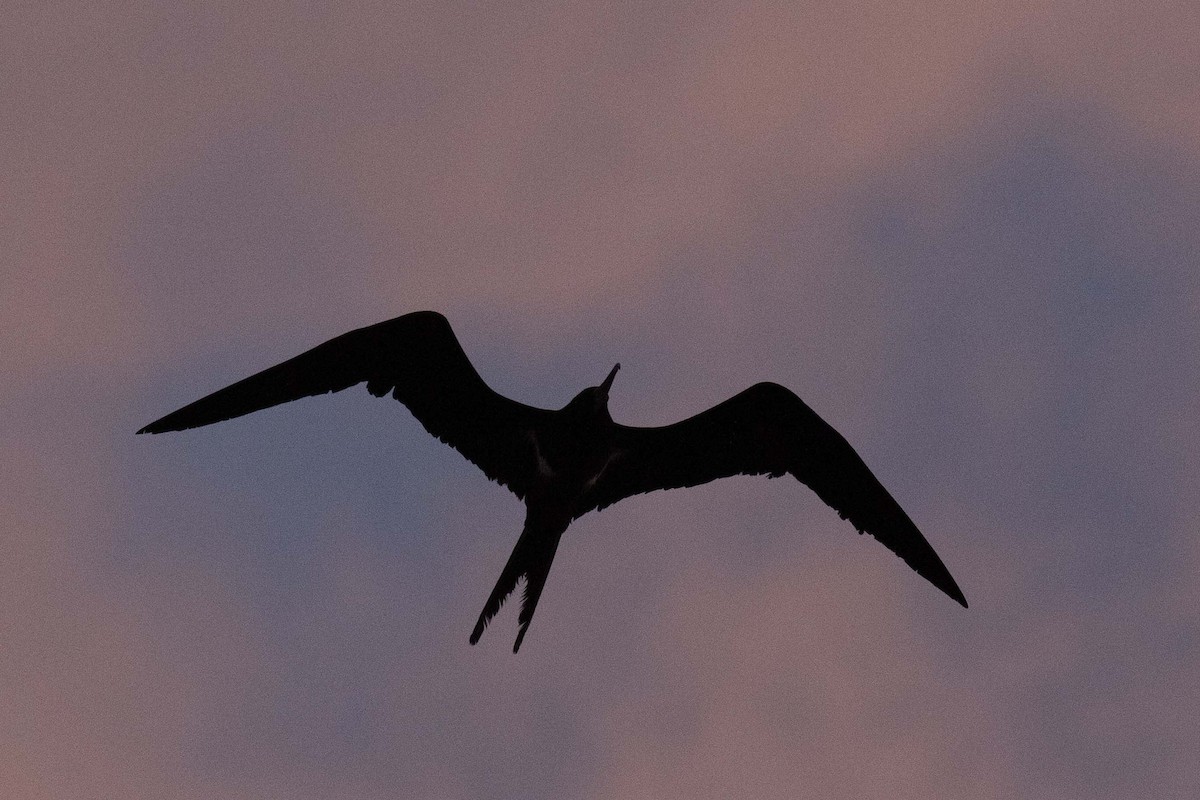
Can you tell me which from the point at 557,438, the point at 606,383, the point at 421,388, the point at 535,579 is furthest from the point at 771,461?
the point at 421,388

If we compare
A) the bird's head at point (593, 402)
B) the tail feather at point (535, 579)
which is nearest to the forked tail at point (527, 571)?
the tail feather at point (535, 579)

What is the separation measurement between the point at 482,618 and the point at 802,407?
2891 millimetres

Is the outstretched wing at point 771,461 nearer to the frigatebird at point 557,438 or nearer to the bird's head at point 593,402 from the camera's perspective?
the frigatebird at point 557,438

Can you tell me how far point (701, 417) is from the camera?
34.4 ft

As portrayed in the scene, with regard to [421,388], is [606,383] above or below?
above

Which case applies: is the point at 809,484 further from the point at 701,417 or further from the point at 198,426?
the point at 198,426

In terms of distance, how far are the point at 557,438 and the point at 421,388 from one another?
1058 mm

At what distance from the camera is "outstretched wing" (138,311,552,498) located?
9742 millimetres

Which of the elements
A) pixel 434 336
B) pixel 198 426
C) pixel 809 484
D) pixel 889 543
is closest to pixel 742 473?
pixel 809 484

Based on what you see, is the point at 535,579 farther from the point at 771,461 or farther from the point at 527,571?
the point at 771,461

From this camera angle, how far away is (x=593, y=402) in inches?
399

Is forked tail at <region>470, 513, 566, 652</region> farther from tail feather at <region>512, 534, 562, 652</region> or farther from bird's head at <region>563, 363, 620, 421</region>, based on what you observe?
bird's head at <region>563, 363, 620, 421</region>

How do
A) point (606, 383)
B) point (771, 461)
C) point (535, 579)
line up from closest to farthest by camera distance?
point (535, 579)
point (606, 383)
point (771, 461)

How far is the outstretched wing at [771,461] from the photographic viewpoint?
10492 mm
